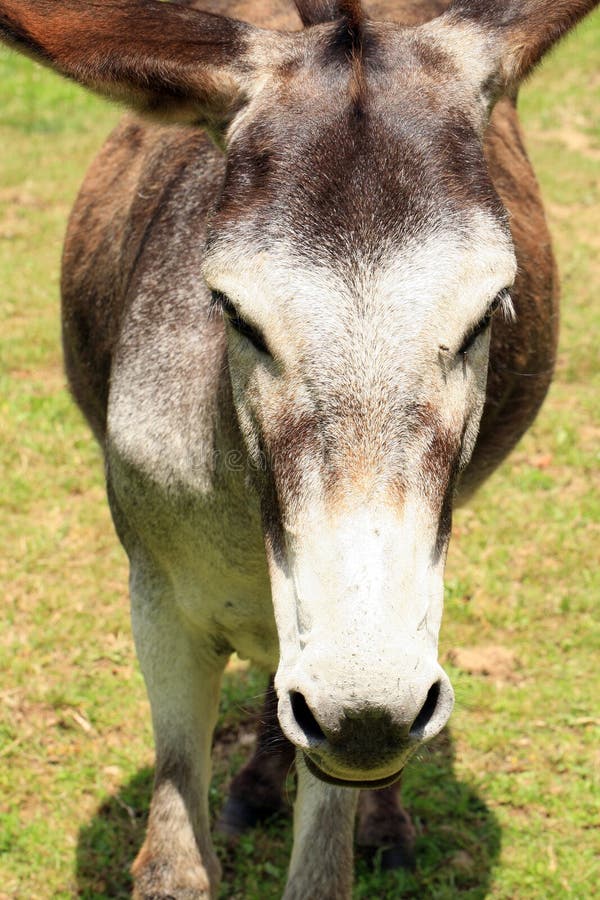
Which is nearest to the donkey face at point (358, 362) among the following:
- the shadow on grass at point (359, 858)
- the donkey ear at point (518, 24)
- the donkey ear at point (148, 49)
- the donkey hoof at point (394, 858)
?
the donkey ear at point (148, 49)

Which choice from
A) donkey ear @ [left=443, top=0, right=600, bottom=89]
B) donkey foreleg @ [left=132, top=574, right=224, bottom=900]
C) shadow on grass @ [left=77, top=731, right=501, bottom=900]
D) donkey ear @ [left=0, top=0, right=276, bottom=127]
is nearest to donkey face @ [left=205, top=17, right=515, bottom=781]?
donkey ear @ [left=0, top=0, right=276, bottom=127]

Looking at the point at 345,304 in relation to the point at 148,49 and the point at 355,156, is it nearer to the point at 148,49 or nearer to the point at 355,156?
the point at 355,156

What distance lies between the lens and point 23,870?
463cm

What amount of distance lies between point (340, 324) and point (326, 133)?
1.72 feet

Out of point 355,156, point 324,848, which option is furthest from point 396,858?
point 355,156

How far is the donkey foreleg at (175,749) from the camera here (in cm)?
381

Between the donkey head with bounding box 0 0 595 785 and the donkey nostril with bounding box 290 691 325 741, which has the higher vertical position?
the donkey head with bounding box 0 0 595 785

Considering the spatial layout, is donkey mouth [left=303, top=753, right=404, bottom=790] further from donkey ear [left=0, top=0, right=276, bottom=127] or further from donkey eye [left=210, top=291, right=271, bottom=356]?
donkey ear [left=0, top=0, right=276, bottom=127]

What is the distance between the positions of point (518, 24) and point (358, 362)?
1333 mm

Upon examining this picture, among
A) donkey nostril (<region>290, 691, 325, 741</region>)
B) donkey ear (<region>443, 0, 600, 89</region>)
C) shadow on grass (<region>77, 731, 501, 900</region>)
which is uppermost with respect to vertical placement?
donkey ear (<region>443, 0, 600, 89</region>)

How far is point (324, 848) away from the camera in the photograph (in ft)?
11.9

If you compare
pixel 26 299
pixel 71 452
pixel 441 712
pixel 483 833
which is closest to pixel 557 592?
pixel 483 833

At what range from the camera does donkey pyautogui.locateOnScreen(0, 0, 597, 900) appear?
8.75 feet

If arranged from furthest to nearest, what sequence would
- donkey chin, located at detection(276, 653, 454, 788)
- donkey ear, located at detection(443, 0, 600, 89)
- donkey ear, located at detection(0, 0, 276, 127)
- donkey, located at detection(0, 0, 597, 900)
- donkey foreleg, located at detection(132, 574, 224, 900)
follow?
donkey foreleg, located at detection(132, 574, 224, 900) → donkey ear, located at detection(443, 0, 600, 89) → donkey ear, located at detection(0, 0, 276, 127) → donkey, located at detection(0, 0, 597, 900) → donkey chin, located at detection(276, 653, 454, 788)
